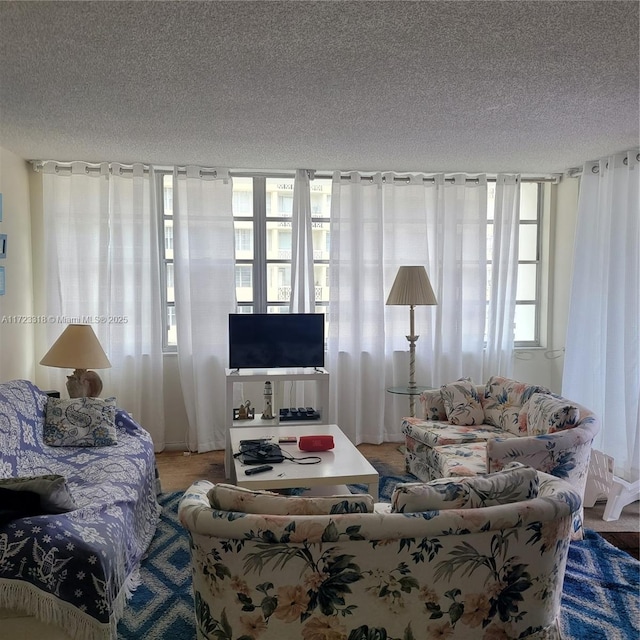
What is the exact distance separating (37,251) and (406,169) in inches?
127

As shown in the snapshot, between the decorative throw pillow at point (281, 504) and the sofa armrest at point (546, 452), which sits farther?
the sofa armrest at point (546, 452)

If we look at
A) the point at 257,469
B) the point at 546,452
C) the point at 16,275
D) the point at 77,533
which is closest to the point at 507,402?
the point at 546,452

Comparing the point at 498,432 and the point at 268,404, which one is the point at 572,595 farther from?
the point at 268,404

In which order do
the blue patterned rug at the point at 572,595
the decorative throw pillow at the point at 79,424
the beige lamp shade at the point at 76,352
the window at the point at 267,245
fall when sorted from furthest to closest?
the window at the point at 267,245 → the beige lamp shade at the point at 76,352 → the decorative throw pillow at the point at 79,424 → the blue patterned rug at the point at 572,595

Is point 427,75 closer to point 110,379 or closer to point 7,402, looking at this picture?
point 7,402

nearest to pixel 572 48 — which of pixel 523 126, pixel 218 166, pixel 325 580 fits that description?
pixel 523 126

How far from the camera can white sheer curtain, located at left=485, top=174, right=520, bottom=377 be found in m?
5.30

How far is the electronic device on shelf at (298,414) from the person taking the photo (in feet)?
15.2

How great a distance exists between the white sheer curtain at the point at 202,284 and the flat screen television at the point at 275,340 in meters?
0.39

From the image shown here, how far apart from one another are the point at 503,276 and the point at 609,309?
41.5 inches

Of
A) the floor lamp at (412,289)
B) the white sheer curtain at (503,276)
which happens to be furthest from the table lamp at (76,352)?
the white sheer curtain at (503,276)

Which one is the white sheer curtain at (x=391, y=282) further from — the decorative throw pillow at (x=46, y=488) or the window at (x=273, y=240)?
the decorative throw pillow at (x=46, y=488)

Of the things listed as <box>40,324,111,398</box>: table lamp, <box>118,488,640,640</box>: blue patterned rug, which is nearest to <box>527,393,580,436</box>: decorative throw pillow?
<box>118,488,640,640</box>: blue patterned rug

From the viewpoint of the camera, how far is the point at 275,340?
4746 mm
